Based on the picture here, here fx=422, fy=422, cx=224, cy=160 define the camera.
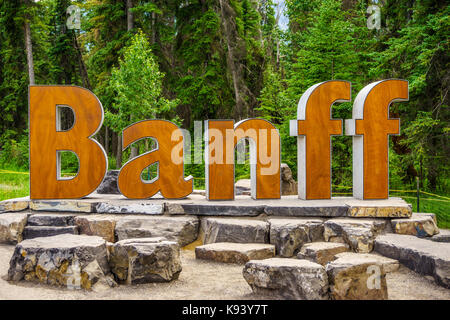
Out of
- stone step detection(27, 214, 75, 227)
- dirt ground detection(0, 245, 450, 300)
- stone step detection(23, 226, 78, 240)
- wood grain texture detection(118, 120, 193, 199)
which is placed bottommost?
dirt ground detection(0, 245, 450, 300)

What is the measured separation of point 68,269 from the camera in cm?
457

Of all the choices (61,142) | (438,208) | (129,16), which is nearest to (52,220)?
(61,142)

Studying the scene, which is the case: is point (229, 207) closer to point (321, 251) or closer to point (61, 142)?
point (321, 251)

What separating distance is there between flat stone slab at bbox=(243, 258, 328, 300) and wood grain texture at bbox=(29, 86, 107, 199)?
3714 millimetres

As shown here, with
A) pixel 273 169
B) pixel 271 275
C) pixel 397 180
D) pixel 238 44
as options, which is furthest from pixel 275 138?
pixel 238 44

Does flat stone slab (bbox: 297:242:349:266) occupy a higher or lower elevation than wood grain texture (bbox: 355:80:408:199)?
lower

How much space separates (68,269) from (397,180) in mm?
10289

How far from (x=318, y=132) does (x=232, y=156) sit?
1.50 metres

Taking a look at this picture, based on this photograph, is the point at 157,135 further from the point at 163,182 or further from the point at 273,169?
the point at 273,169

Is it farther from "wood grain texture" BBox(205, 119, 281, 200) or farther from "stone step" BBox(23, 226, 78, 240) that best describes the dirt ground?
"wood grain texture" BBox(205, 119, 281, 200)

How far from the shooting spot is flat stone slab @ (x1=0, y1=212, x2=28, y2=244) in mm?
6548

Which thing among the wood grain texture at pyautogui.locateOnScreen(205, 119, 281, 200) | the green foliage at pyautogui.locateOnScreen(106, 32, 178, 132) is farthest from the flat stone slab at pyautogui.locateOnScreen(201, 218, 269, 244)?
the green foliage at pyautogui.locateOnScreen(106, 32, 178, 132)

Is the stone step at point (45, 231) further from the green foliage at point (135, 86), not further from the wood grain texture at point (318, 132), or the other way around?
the green foliage at point (135, 86)

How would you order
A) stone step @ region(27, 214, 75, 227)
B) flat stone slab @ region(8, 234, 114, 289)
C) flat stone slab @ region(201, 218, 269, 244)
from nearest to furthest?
flat stone slab @ region(8, 234, 114, 289)
flat stone slab @ region(201, 218, 269, 244)
stone step @ region(27, 214, 75, 227)
